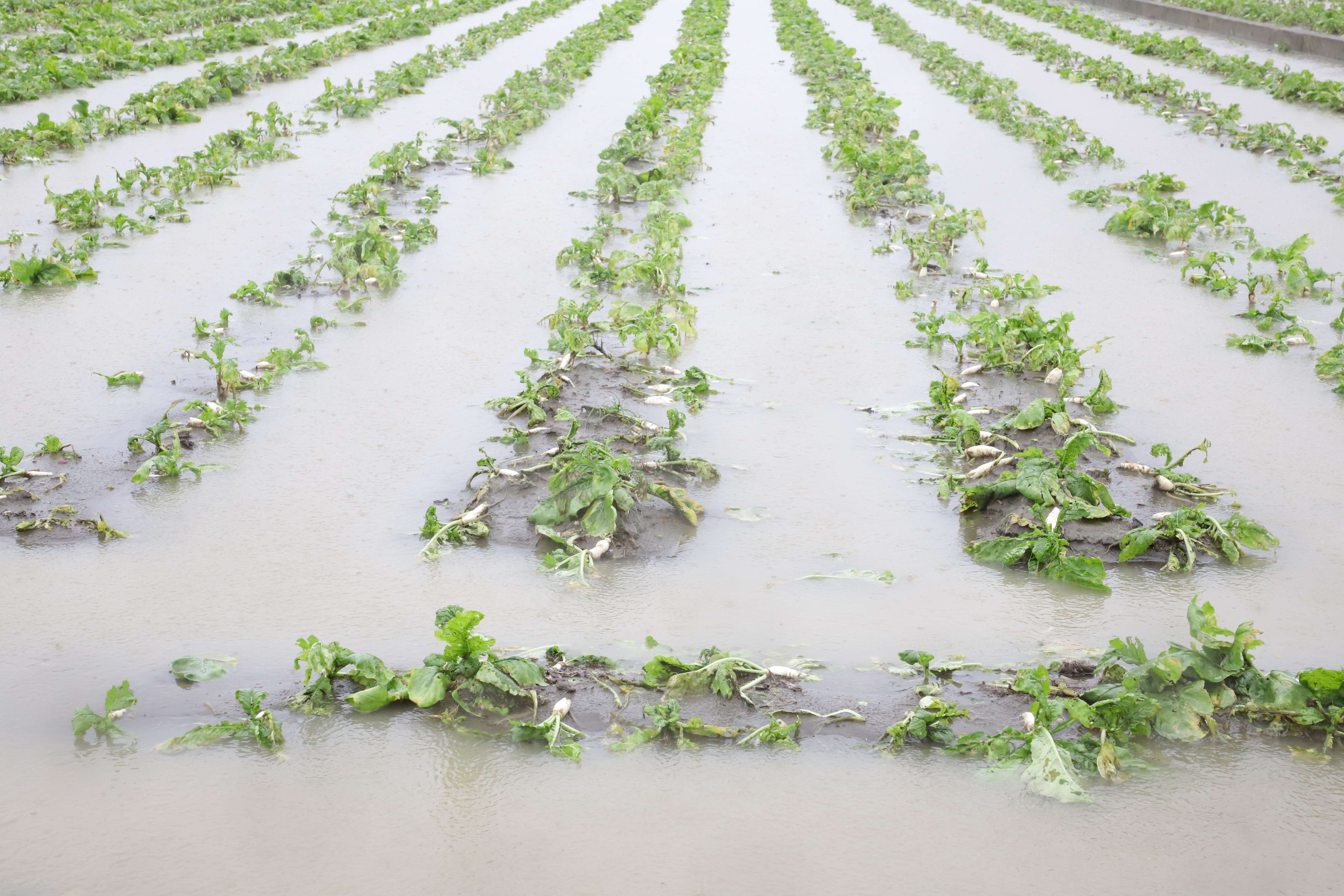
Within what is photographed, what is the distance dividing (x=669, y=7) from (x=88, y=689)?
28.2 metres

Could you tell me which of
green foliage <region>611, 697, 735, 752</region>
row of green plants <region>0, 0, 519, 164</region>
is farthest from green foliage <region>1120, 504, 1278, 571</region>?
row of green plants <region>0, 0, 519, 164</region>

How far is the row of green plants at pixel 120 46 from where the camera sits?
13727mm

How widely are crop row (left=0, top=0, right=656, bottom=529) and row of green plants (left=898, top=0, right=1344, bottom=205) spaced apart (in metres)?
8.21

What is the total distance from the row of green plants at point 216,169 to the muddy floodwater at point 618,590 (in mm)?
376

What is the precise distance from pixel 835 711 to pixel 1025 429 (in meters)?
2.27

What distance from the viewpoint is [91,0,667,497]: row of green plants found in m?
5.12

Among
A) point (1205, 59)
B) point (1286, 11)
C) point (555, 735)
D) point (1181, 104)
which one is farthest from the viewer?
point (1286, 11)

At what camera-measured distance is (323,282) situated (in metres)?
7.30

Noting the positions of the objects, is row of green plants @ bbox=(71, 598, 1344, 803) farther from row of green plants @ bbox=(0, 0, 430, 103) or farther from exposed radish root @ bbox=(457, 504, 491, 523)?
row of green plants @ bbox=(0, 0, 430, 103)

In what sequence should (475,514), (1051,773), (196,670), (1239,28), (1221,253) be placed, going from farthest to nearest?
(1239,28)
(1221,253)
(475,514)
(196,670)
(1051,773)

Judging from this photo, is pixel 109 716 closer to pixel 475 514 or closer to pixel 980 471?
pixel 475 514

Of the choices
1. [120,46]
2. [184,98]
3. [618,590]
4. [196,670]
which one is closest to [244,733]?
[196,670]

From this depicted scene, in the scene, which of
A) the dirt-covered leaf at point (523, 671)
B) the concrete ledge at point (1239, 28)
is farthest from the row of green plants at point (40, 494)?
the concrete ledge at point (1239, 28)

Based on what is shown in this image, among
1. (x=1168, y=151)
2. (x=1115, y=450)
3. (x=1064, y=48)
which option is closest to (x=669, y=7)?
(x=1064, y=48)
